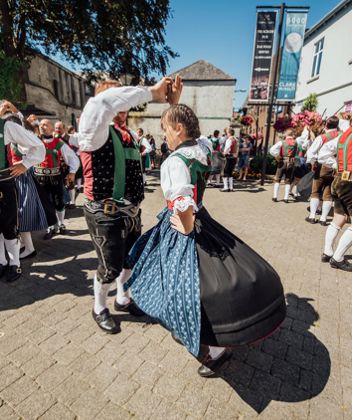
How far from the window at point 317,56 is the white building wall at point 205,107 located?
707cm

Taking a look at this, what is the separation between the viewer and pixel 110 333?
252cm

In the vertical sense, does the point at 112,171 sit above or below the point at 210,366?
above

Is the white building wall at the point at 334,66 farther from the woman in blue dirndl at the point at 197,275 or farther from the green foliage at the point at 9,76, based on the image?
the green foliage at the point at 9,76

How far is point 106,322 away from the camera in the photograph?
2.55 metres

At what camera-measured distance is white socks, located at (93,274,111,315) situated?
2.48m

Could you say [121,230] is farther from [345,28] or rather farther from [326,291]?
[345,28]

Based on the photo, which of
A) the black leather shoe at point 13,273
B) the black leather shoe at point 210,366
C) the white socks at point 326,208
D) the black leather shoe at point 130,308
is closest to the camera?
the black leather shoe at point 210,366

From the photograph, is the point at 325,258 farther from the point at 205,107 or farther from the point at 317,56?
→ the point at 205,107

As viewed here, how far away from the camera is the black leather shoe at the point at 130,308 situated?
279cm

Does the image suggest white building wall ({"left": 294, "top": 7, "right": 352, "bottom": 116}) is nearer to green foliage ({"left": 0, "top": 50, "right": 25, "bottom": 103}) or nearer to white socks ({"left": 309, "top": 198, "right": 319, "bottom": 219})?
white socks ({"left": 309, "top": 198, "right": 319, "bottom": 219})

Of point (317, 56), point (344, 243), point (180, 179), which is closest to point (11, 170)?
point (180, 179)

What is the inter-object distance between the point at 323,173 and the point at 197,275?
503 cm

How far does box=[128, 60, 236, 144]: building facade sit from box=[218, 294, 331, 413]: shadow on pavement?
20506mm

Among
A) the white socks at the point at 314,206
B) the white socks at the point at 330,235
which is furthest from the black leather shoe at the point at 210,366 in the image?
the white socks at the point at 314,206
